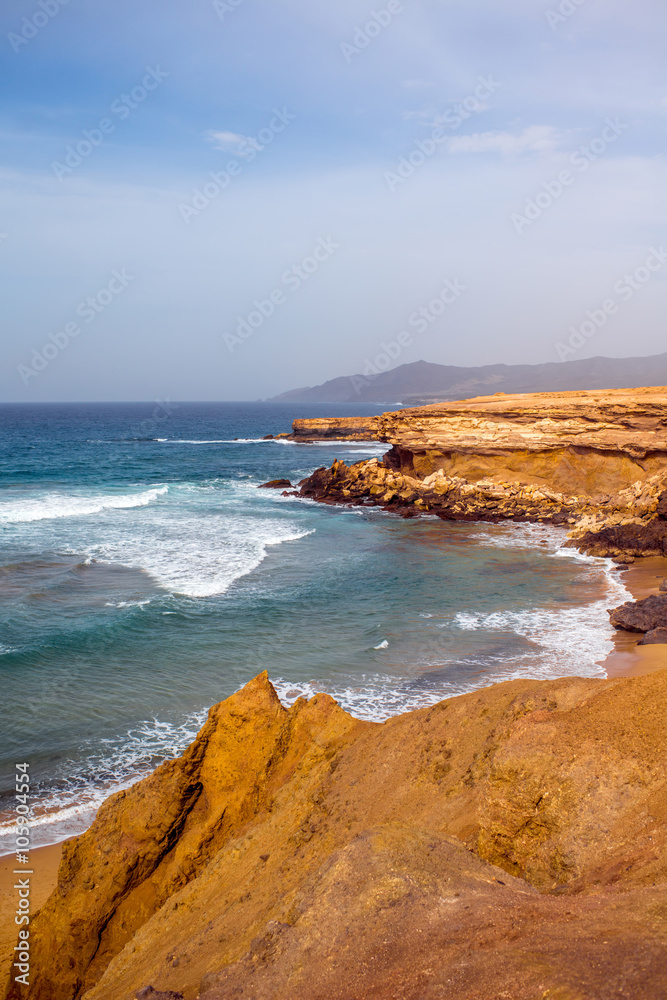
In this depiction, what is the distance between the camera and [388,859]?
3926mm

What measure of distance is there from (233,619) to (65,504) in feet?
71.4

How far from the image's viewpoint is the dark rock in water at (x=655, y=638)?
1445 cm

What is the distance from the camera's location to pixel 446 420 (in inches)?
1427

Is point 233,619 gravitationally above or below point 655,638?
above

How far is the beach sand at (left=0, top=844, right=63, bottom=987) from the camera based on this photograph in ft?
21.2

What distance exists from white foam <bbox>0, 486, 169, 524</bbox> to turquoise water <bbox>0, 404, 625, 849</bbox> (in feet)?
1.04

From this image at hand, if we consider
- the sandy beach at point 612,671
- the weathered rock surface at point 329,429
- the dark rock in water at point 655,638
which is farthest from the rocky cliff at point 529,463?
the weathered rock surface at point 329,429

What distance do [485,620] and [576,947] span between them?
1466 cm

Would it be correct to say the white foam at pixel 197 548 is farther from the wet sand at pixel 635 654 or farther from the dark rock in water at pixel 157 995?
the dark rock in water at pixel 157 995

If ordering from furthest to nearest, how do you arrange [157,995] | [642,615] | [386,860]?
[642,615], [386,860], [157,995]

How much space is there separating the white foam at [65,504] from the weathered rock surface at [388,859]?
85.9 feet

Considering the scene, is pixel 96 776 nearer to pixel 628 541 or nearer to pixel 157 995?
pixel 157 995

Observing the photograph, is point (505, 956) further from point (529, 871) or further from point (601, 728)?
point (601, 728)

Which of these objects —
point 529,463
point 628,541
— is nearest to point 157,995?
point 628,541
